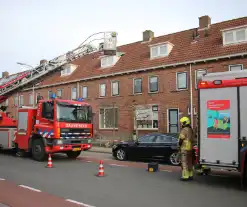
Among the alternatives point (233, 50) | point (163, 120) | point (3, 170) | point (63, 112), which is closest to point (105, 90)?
point (163, 120)

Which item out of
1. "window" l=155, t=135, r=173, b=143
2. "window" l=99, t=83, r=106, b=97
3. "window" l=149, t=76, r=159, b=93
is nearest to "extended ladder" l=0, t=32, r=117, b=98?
"window" l=155, t=135, r=173, b=143

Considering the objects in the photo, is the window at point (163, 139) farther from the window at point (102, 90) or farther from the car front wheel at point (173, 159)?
the window at point (102, 90)

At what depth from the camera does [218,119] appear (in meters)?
7.65

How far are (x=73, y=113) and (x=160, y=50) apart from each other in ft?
45.1

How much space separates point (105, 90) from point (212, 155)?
2038 centimetres

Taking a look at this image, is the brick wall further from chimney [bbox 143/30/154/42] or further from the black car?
the black car

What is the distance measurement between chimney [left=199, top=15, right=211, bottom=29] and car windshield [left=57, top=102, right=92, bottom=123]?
15424 mm

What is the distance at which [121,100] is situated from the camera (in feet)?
85.1

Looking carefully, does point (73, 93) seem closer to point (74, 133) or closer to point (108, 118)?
point (108, 118)

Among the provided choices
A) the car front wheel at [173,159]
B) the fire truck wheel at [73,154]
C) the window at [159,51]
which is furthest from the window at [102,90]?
the car front wheel at [173,159]

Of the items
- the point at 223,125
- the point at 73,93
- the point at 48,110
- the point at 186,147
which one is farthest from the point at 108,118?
the point at 223,125

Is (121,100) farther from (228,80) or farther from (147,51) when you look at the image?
(228,80)

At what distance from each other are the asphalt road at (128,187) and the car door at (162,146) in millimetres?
2072

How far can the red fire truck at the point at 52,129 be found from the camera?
12305 millimetres
